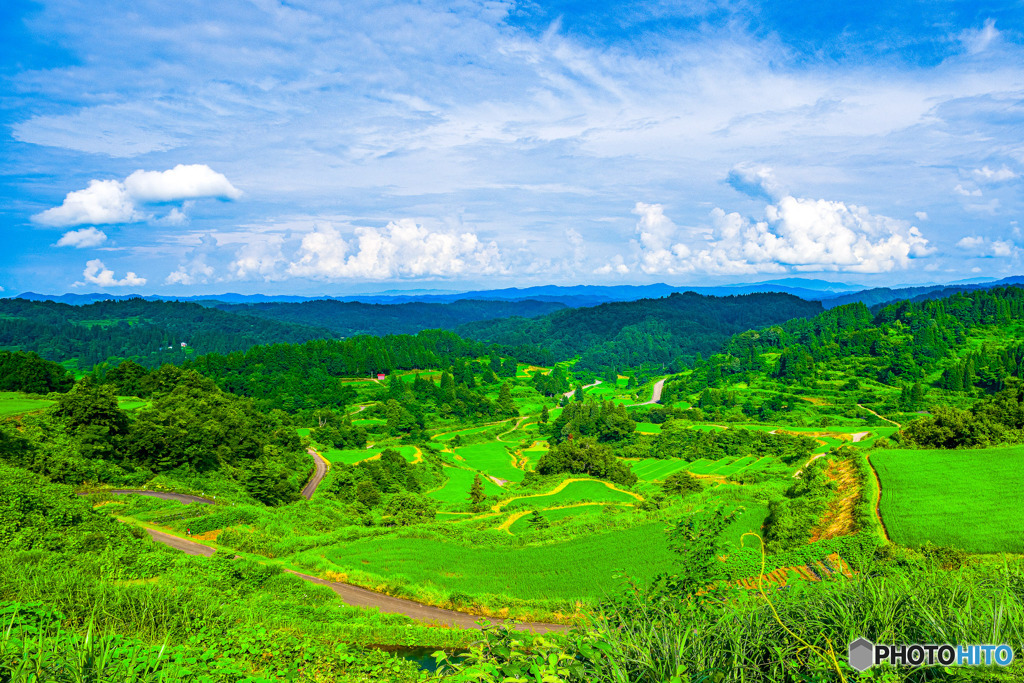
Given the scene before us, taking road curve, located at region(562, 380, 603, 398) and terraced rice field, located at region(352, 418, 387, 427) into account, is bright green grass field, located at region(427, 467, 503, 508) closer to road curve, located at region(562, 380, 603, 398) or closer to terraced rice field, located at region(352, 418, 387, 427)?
terraced rice field, located at region(352, 418, 387, 427)

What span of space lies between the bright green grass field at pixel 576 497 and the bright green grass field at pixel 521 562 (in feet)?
36.9

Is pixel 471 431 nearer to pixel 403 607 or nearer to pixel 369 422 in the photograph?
pixel 369 422

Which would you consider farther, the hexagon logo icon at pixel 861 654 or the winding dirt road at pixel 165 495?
the winding dirt road at pixel 165 495

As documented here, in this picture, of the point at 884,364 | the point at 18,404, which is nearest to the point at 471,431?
the point at 18,404

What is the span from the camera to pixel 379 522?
34469 mm


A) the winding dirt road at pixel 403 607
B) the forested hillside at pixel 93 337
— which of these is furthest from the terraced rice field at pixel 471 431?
the forested hillside at pixel 93 337

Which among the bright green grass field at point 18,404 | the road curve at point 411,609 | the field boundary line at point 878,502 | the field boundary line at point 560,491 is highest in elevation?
the bright green grass field at point 18,404

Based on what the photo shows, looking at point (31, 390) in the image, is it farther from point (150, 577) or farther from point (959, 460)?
point (959, 460)

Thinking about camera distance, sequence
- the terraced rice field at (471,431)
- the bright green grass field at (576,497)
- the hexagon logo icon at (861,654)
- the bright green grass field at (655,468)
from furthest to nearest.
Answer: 1. the terraced rice field at (471,431)
2. the bright green grass field at (655,468)
3. the bright green grass field at (576,497)
4. the hexagon logo icon at (861,654)

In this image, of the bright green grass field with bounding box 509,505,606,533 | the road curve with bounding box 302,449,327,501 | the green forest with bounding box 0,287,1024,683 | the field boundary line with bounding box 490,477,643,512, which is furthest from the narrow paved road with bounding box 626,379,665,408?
the bright green grass field with bounding box 509,505,606,533

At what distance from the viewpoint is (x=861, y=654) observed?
572 centimetres

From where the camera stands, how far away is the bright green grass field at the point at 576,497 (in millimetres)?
41844

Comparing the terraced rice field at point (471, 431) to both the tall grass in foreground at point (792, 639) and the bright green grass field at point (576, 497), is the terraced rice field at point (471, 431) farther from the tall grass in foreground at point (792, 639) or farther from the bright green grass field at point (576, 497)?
the tall grass in foreground at point (792, 639)

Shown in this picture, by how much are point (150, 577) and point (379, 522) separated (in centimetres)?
1981
